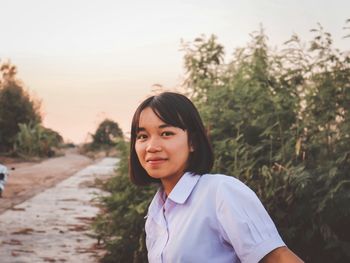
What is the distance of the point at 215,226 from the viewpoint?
1475 millimetres

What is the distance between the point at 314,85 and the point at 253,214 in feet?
10.9

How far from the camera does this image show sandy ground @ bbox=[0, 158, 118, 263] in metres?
5.79

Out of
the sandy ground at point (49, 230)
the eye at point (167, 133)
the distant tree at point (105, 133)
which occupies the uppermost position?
the eye at point (167, 133)

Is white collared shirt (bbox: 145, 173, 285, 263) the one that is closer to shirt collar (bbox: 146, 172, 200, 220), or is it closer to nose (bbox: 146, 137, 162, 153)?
shirt collar (bbox: 146, 172, 200, 220)

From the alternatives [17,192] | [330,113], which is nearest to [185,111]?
[330,113]

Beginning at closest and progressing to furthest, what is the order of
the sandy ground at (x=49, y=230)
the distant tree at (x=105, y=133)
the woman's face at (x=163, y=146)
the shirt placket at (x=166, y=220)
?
the shirt placket at (x=166, y=220)
the woman's face at (x=163, y=146)
the sandy ground at (x=49, y=230)
the distant tree at (x=105, y=133)

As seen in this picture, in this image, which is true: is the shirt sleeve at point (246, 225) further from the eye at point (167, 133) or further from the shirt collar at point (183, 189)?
the eye at point (167, 133)

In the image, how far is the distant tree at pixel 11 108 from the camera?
32344 mm

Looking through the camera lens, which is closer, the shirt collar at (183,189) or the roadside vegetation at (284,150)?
the shirt collar at (183,189)

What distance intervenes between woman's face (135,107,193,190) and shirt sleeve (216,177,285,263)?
0.27m

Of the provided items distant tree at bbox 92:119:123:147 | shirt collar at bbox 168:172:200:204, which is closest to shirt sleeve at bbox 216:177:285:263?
shirt collar at bbox 168:172:200:204

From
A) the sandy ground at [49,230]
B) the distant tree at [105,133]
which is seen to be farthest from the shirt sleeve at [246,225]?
the distant tree at [105,133]

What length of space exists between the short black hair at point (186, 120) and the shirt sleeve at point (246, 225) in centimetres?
28

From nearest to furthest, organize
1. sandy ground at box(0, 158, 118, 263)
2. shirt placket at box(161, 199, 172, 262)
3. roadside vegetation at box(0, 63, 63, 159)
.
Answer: shirt placket at box(161, 199, 172, 262) < sandy ground at box(0, 158, 118, 263) < roadside vegetation at box(0, 63, 63, 159)
